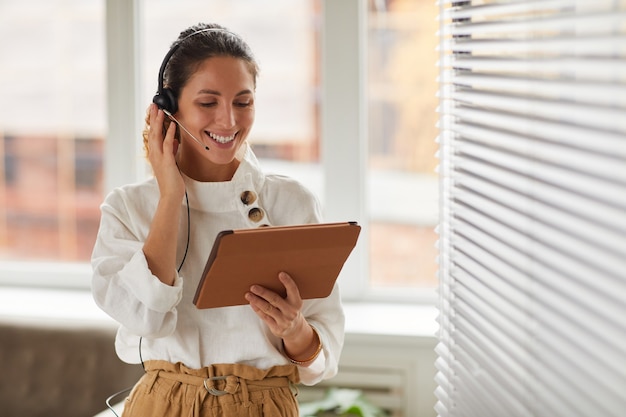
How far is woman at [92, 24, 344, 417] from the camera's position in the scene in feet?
5.62

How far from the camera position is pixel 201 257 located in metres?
1.82

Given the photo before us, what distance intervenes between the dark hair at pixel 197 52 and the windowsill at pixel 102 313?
1.19m

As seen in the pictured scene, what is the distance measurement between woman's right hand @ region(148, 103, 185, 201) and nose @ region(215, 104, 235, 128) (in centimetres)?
10

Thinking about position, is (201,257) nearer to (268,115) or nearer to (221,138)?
(221,138)

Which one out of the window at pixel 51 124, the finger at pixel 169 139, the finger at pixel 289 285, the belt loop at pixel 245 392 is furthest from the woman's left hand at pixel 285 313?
the window at pixel 51 124

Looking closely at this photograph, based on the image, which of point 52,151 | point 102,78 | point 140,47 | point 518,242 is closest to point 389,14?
point 140,47

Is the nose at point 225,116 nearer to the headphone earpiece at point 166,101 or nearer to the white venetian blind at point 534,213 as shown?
the headphone earpiece at point 166,101

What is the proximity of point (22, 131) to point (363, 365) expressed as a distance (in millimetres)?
1622

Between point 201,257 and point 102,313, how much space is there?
4.05 ft

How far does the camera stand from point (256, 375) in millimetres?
1769

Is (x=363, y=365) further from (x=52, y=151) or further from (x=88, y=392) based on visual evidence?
(x=52, y=151)

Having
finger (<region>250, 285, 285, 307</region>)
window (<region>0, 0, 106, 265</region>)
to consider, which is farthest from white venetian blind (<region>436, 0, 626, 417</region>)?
window (<region>0, 0, 106, 265</region>)

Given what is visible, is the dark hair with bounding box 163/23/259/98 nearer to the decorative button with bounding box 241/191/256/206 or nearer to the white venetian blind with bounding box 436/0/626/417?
the decorative button with bounding box 241/191/256/206

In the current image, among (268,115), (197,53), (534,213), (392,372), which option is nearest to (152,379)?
(197,53)
